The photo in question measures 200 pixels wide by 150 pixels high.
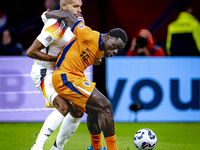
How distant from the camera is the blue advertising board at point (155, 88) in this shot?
7352 millimetres

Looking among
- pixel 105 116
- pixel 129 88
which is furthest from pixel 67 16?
pixel 129 88

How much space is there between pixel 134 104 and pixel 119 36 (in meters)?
3.65

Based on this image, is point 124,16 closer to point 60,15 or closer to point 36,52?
point 60,15

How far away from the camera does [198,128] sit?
6.72 meters

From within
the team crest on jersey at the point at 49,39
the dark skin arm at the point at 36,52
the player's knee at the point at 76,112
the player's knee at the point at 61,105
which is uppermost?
the team crest on jersey at the point at 49,39

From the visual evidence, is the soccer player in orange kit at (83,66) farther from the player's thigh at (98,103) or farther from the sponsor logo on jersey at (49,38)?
the sponsor logo on jersey at (49,38)

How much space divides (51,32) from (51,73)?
540 millimetres

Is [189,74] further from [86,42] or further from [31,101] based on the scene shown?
[86,42]

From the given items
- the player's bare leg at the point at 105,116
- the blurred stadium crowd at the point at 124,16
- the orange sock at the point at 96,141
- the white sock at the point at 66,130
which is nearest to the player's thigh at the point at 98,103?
the player's bare leg at the point at 105,116

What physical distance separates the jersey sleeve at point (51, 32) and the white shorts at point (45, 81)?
0.40 metres

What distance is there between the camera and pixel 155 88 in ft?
24.2

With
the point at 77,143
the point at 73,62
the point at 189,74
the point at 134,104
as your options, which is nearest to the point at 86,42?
the point at 73,62

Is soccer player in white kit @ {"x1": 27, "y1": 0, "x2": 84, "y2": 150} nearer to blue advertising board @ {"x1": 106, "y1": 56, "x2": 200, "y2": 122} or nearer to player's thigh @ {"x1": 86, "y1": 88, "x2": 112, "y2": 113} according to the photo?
player's thigh @ {"x1": 86, "y1": 88, "x2": 112, "y2": 113}

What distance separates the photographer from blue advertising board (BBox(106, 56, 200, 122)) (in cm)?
735
